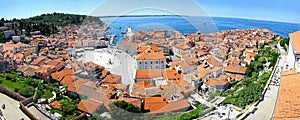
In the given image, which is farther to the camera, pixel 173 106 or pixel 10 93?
pixel 10 93

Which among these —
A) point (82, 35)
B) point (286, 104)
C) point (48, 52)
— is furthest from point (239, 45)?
→ point (286, 104)

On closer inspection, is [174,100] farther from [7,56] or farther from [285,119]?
[7,56]

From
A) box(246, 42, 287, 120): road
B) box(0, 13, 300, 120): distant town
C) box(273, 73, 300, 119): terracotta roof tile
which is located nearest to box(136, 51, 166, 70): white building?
box(0, 13, 300, 120): distant town

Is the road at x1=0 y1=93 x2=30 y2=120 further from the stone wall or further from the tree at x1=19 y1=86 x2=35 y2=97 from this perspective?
the tree at x1=19 y1=86 x2=35 y2=97

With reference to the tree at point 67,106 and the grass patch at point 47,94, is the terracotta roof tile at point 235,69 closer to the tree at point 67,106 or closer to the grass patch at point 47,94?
the tree at point 67,106

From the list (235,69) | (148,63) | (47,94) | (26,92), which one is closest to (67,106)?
(47,94)

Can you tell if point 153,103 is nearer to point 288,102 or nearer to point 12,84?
point 288,102
